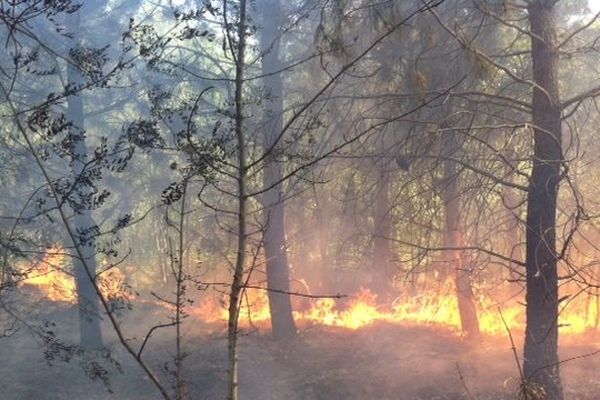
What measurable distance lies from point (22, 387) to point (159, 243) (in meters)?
11.4

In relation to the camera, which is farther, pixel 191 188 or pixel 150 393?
pixel 191 188

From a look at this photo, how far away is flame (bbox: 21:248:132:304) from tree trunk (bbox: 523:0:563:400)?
4.96 meters

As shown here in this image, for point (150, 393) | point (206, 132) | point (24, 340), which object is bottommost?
point (150, 393)

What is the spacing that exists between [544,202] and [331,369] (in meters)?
6.94

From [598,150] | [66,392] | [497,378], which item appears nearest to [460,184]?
[598,150]

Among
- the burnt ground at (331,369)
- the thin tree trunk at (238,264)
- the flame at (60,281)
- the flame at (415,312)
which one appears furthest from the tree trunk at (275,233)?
the thin tree trunk at (238,264)

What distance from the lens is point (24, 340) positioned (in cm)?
1594

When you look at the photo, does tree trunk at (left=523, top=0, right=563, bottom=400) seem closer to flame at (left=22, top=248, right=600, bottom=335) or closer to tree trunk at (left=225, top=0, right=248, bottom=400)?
tree trunk at (left=225, top=0, right=248, bottom=400)

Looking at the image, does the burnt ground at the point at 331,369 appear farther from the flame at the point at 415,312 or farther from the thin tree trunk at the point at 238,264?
the thin tree trunk at the point at 238,264

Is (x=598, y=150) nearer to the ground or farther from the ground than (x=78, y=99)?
nearer to the ground

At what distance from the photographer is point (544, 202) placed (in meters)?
7.19

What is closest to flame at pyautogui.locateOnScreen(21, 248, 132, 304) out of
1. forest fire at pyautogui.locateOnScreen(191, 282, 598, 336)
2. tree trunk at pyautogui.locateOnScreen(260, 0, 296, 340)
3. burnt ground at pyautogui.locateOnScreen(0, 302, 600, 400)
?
burnt ground at pyautogui.locateOnScreen(0, 302, 600, 400)

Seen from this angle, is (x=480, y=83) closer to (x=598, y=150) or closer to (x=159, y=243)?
(x=598, y=150)

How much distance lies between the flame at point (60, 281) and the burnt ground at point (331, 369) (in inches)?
68.5
